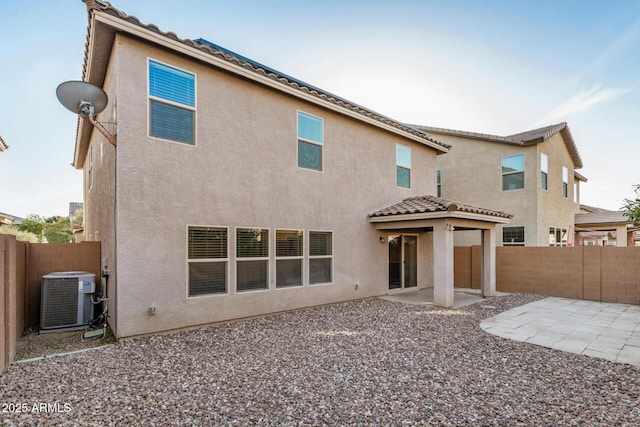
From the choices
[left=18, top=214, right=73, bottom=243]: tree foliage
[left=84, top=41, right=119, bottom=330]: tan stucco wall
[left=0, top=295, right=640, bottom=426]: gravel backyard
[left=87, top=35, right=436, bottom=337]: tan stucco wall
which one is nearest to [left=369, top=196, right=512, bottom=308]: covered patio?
[left=87, top=35, right=436, bottom=337]: tan stucco wall

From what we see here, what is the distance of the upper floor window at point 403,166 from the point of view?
12.3m

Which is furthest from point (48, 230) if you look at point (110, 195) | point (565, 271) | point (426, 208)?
point (565, 271)

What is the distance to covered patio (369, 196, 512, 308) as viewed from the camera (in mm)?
9414

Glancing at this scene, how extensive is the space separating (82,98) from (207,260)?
4.09m

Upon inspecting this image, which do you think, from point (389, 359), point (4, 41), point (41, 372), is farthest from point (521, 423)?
point (4, 41)

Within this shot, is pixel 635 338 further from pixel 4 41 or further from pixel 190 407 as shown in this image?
pixel 4 41

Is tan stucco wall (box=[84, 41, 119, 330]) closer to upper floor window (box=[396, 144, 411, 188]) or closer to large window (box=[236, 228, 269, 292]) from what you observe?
large window (box=[236, 228, 269, 292])

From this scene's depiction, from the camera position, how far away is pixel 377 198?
11.4 meters

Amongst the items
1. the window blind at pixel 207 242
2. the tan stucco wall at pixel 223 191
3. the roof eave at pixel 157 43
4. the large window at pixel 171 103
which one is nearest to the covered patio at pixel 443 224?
the tan stucco wall at pixel 223 191

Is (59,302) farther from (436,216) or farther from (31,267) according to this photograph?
(436,216)

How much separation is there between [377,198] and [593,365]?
7.34m

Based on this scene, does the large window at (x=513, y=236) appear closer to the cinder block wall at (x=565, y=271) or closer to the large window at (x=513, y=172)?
the large window at (x=513, y=172)

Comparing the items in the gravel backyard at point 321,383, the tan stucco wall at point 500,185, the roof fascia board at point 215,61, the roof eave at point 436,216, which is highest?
the roof fascia board at point 215,61

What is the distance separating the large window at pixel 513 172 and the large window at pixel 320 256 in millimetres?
11153
